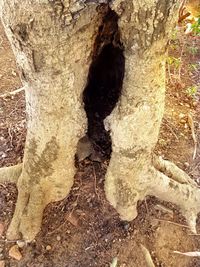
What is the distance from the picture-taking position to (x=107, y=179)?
1985mm

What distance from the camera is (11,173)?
2.15 meters

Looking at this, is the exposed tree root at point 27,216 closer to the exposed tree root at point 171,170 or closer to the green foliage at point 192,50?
the exposed tree root at point 171,170

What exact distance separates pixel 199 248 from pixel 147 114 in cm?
79

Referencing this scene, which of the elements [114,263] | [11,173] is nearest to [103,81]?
[11,173]

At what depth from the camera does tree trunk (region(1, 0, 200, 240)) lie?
145 cm

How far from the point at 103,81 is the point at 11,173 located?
Result: 0.62m

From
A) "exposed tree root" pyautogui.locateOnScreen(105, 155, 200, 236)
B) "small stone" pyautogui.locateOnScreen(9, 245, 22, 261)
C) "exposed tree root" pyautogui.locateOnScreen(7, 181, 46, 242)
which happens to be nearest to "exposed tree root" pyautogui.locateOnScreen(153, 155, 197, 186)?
"exposed tree root" pyautogui.locateOnScreen(105, 155, 200, 236)

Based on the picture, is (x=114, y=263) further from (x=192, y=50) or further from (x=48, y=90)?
(x=192, y=50)

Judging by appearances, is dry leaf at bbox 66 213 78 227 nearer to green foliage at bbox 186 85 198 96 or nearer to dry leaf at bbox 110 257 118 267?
dry leaf at bbox 110 257 118 267

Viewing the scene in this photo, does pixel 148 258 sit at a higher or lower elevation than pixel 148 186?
lower

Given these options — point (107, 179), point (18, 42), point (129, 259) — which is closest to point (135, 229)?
point (129, 259)

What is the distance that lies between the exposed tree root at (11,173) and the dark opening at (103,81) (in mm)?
367

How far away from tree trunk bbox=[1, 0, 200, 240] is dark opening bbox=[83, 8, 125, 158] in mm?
83

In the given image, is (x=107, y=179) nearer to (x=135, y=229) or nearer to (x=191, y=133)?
(x=135, y=229)
